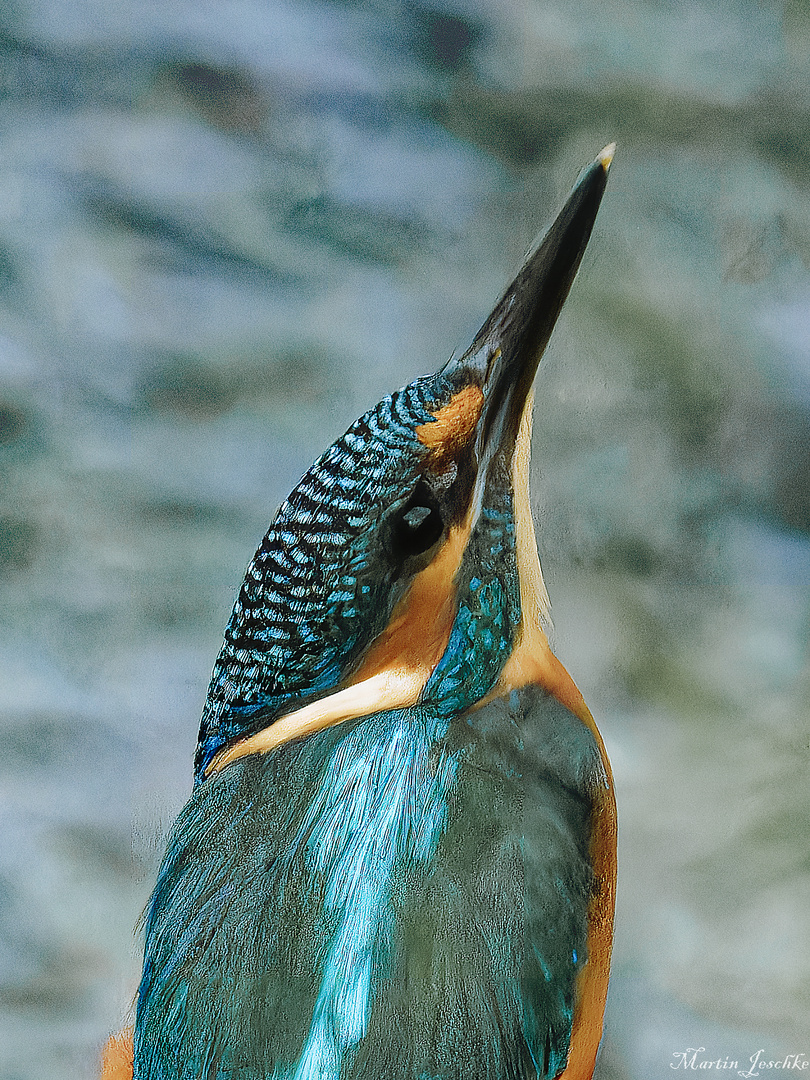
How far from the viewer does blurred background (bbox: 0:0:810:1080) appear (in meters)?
0.69

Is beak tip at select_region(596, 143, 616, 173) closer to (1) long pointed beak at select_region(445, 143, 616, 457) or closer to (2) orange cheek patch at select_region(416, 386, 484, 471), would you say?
(1) long pointed beak at select_region(445, 143, 616, 457)

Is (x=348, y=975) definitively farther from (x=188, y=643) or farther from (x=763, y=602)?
(x=763, y=602)

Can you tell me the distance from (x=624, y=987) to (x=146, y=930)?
38 centimetres

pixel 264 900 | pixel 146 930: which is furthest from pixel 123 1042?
pixel 264 900

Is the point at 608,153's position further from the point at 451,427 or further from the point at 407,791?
the point at 407,791

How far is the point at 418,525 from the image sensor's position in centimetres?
53

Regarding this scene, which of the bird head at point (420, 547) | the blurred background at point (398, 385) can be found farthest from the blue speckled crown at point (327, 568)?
the blurred background at point (398, 385)

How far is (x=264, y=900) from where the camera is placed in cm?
55

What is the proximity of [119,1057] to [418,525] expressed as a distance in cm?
49

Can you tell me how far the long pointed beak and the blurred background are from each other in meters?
0.12

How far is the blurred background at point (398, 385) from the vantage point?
2.25ft

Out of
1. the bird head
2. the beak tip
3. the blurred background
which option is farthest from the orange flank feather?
the beak tip

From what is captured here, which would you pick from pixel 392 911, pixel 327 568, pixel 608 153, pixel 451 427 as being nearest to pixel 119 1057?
pixel 392 911

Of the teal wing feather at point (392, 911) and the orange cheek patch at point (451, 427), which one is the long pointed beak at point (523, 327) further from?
the teal wing feather at point (392, 911)
